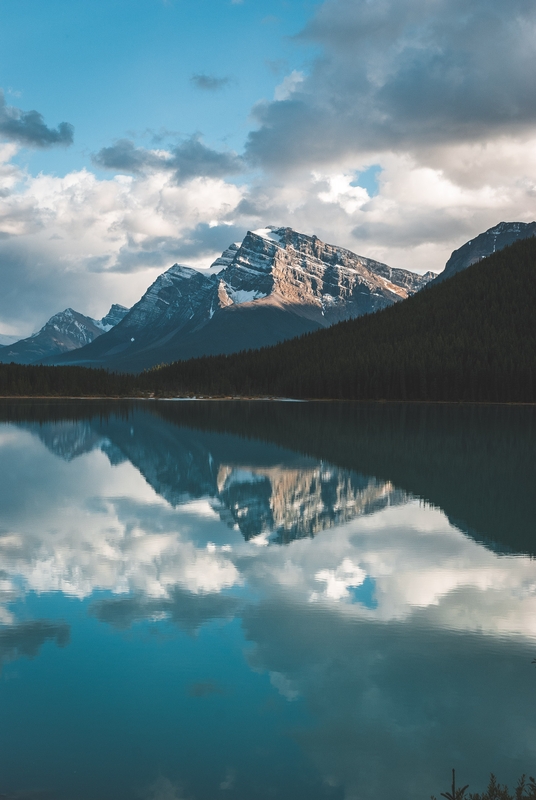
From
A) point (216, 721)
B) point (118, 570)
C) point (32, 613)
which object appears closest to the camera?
point (216, 721)

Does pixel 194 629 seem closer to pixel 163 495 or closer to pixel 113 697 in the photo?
pixel 113 697

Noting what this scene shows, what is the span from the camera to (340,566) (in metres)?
23.7

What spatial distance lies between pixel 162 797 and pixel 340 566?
1378 cm

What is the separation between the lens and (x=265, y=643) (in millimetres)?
16516

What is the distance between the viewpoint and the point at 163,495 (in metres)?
39.5

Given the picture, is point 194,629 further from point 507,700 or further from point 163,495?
point 163,495

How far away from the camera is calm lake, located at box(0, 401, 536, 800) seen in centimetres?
1149

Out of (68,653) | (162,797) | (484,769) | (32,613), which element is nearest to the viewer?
(162,797)

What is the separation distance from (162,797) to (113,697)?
3.41 m

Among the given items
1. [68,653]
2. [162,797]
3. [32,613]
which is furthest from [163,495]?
[162,797]

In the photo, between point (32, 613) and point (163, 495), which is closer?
point (32, 613)

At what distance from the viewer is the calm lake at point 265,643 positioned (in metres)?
11.5

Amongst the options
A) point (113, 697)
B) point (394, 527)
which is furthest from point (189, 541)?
point (113, 697)

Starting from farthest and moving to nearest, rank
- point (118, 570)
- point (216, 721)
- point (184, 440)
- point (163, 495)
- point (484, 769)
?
point (184, 440) → point (163, 495) → point (118, 570) → point (216, 721) → point (484, 769)
